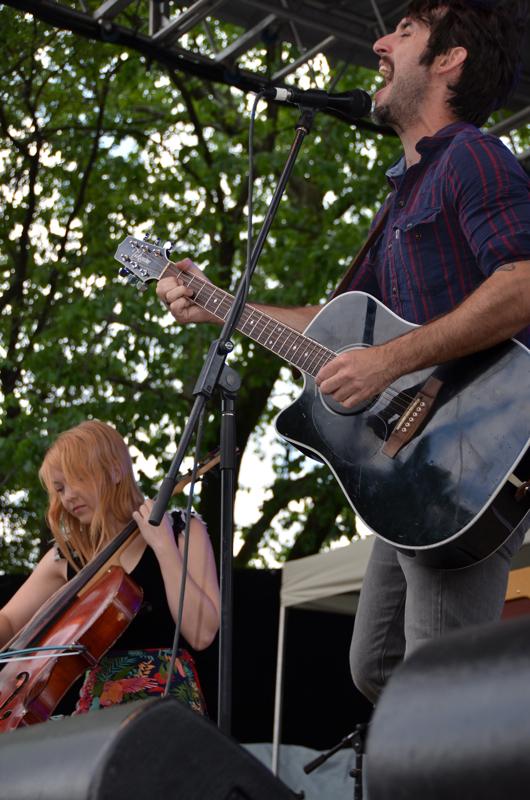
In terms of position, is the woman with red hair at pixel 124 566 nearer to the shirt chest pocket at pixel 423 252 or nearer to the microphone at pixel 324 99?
the shirt chest pocket at pixel 423 252

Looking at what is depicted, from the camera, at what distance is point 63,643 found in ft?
11.2

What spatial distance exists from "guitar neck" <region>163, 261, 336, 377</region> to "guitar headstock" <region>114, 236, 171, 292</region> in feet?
0.11

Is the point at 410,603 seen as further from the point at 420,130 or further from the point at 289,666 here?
the point at 289,666

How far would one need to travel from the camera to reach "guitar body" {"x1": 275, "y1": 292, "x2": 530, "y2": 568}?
2527 mm

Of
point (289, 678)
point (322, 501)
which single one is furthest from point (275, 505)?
point (289, 678)

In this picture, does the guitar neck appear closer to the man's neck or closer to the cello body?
the man's neck

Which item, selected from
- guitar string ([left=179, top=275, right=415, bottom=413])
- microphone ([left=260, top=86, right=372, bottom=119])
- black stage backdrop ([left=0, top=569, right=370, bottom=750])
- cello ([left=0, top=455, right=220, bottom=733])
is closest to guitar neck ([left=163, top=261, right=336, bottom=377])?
guitar string ([left=179, top=275, right=415, bottom=413])

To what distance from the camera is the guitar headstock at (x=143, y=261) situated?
3369 mm

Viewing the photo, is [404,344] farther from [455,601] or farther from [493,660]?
[493,660]

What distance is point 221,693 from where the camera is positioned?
7.83 feet

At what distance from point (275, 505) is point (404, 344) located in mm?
10082

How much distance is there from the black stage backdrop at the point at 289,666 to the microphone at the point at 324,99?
20.2 feet

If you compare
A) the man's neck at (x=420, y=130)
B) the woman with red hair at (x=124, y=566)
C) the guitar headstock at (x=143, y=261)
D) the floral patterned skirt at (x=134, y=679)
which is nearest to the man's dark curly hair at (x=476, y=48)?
the man's neck at (x=420, y=130)

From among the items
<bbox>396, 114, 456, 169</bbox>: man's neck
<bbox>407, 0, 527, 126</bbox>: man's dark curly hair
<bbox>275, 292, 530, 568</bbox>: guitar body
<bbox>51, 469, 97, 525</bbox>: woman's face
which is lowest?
<bbox>51, 469, 97, 525</bbox>: woman's face
